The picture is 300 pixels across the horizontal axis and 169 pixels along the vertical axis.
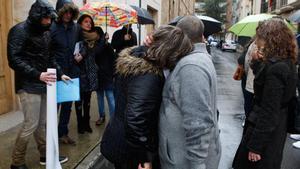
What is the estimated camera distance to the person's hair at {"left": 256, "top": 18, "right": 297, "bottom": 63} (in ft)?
9.95

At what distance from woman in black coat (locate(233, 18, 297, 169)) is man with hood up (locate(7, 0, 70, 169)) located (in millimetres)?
1926

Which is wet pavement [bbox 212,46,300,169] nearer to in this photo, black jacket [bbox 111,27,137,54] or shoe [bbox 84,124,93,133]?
shoe [bbox 84,124,93,133]

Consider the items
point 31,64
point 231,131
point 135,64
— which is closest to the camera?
point 135,64

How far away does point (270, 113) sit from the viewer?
9.54ft

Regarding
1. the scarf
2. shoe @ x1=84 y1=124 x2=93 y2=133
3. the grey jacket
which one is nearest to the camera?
the grey jacket

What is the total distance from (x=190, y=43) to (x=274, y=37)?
38.5 inches

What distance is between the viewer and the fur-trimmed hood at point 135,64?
2.35m

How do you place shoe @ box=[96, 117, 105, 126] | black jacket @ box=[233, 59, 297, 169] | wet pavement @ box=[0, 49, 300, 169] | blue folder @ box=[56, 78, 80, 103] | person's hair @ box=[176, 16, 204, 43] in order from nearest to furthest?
1. person's hair @ box=[176, 16, 204, 43]
2. black jacket @ box=[233, 59, 297, 169]
3. blue folder @ box=[56, 78, 80, 103]
4. wet pavement @ box=[0, 49, 300, 169]
5. shoe @ box=[96, 117, 105, 126]

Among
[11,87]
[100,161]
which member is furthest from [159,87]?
[11,87]

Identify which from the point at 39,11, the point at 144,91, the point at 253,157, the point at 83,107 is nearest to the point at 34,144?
the point at 83,107

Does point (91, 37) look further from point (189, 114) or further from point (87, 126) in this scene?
point (189, 114)

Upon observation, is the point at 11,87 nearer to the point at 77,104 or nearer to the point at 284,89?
the point at 77,104

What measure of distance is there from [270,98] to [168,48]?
103 centimetres

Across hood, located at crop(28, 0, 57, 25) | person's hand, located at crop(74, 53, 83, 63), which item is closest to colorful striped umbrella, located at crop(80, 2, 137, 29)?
person's hand, located at crop(74, 53, 83, 63)
